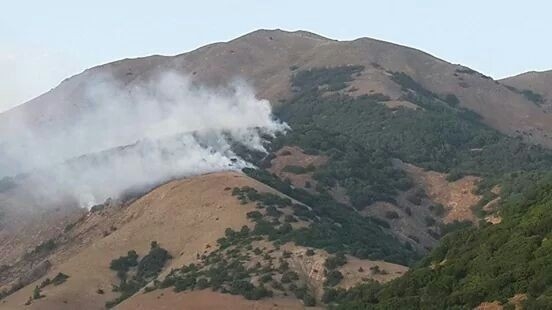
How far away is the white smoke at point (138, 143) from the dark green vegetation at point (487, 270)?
205ft

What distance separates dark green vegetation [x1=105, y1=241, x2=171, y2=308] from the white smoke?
23.0m

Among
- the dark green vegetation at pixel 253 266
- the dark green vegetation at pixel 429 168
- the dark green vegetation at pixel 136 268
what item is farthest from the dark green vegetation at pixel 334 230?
the dark green vegetation at pixel 136 268

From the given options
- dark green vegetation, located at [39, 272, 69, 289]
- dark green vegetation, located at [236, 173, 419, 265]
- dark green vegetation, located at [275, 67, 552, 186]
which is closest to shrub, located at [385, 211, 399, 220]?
Answer: dark green vegetation, located at [236, 173, 419, 265]

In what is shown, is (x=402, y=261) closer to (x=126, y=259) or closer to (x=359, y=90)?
(x=126, y=259)

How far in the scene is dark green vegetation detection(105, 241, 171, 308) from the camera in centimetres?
7781

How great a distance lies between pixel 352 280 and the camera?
6912 centimetres

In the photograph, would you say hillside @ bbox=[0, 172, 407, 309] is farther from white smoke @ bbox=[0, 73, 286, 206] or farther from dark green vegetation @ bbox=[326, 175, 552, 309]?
dark green vegetation @ bbox=[326, 175, 552, 309]

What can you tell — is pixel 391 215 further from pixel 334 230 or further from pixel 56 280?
pixel 56 280

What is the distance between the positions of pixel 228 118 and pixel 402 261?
70131 mm

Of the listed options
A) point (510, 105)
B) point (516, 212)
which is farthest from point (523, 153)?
point (516, 212)

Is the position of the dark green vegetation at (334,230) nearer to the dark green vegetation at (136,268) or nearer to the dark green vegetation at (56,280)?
the dark green vegetation at (136,268)

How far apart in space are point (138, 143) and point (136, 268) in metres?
44.2

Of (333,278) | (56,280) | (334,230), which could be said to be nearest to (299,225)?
(334,230)

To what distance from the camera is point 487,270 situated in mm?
39344
